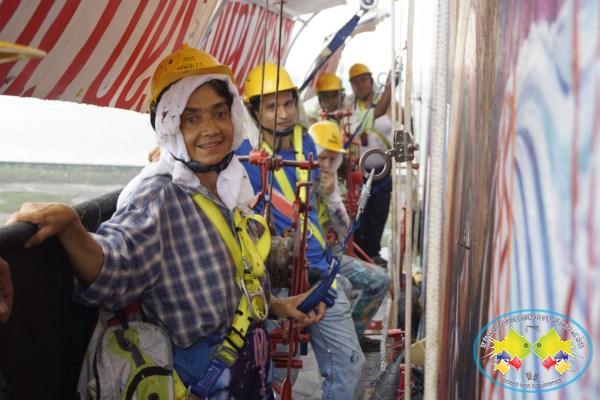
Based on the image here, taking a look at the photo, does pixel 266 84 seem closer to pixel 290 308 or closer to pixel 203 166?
pixel 290 308

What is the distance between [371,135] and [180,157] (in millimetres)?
6383

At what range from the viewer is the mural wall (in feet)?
2.90

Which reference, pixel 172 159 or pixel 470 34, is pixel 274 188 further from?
pixel 470 34

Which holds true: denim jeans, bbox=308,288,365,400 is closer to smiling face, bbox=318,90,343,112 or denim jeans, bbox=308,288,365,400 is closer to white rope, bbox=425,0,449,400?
white rope, bbox=425,0,449,400

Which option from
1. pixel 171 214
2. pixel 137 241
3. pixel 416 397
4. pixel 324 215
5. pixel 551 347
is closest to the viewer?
pixel 551 347

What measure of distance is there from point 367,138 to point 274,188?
14.9ft

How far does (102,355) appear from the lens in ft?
8.93

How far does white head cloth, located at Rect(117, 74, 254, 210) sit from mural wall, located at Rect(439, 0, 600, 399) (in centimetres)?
135

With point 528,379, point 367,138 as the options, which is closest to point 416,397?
point 528,379

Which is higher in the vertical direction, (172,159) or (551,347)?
(172,159)

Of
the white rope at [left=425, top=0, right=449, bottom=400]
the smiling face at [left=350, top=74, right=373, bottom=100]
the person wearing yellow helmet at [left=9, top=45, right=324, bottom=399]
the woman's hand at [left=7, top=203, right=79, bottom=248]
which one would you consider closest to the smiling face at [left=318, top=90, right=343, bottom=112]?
the smiling face at [left=350, top=74, right=373, bottom=100]

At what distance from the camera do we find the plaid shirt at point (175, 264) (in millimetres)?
2697

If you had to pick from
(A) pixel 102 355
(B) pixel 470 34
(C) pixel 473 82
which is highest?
(B) pixel 470 34

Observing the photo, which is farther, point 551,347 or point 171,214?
point 171,214
